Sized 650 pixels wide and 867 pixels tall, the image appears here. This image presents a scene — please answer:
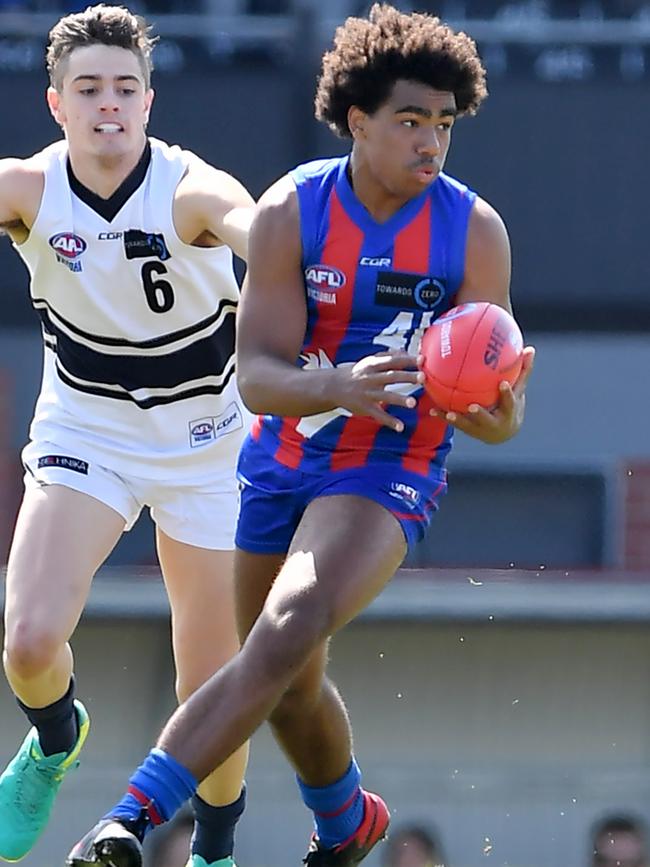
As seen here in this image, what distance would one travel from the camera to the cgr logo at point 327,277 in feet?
18.5

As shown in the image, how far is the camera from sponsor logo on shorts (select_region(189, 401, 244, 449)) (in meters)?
6.59

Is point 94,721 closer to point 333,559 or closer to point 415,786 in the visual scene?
point 415,786

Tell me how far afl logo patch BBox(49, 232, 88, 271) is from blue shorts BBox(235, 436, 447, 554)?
2.74 feet


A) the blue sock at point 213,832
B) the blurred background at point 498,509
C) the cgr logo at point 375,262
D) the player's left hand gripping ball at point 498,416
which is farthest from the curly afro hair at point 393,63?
the blurred background at point 498,509

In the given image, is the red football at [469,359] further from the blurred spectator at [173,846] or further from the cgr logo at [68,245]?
the blurred spectator at [173,846]

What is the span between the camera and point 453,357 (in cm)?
530

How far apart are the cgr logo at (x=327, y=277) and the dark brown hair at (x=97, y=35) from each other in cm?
117

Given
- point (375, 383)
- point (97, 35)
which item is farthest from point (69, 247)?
point (375, 383)

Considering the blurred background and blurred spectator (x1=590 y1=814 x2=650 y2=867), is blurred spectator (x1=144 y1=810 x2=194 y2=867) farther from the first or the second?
blurred spectator (x1=590 y1=814 x2=650 y2=867)

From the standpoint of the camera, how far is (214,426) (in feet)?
21.7

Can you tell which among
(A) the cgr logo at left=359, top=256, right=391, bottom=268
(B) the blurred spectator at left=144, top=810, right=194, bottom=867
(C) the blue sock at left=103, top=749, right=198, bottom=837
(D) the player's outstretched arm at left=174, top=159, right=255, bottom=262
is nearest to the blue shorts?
(A) the cgr logo at left=359, top=256, right=391, bottom=268

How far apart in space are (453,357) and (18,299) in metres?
7.88

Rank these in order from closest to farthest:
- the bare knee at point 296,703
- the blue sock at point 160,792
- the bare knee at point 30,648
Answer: the blue sock at point 160,792
the bare knee at point 296,703
the bare knee at point 30,648

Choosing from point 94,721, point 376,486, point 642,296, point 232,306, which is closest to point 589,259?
point 642,296
